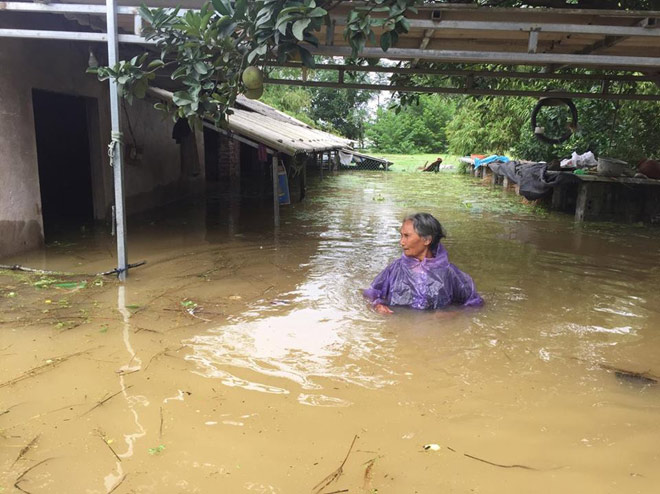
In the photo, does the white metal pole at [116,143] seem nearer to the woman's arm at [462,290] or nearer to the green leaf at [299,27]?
the green leaf at [299,27]

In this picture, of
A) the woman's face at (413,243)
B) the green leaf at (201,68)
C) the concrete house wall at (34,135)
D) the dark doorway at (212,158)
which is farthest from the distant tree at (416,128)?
the green leaf at (201,68)

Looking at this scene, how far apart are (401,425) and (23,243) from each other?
19.5 feet

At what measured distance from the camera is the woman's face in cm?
474

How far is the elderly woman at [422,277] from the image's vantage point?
187 inches

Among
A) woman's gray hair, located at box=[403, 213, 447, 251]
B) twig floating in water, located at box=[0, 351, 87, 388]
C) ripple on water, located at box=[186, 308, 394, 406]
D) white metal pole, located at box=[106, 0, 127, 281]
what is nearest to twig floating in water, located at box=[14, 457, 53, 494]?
twig floating in water, located at box=[0, 351, 87, 388]

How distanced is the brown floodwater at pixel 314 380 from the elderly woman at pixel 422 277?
0.16 m

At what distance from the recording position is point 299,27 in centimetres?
366

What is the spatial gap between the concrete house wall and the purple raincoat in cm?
485

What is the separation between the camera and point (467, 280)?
5059 mm

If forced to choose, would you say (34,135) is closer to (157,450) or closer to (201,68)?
(201,68)

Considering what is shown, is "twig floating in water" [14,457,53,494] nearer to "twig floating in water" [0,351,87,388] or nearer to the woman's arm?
"twig floating in water" [0,351,87,388]

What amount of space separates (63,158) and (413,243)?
8.43m

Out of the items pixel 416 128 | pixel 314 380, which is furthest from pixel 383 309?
pixel 416 128

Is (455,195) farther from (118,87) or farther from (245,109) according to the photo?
(118,87)
